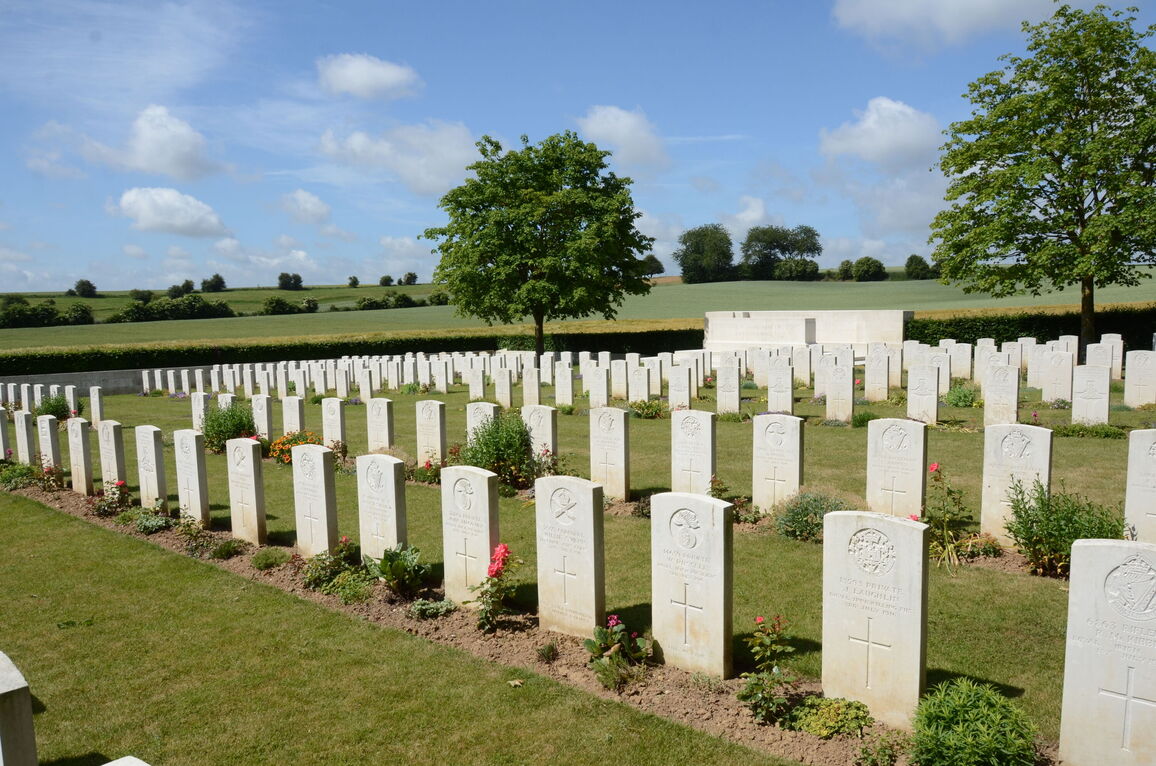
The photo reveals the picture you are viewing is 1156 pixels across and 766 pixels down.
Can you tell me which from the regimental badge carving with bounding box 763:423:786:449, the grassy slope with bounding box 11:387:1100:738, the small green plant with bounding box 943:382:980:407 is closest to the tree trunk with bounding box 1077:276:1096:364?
the small green plant with bounding box 943:382:980:407

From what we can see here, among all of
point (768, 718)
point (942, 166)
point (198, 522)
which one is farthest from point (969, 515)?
point (942, 166)

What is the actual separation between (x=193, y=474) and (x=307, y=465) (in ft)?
7.94

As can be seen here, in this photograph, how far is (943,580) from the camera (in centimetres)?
756

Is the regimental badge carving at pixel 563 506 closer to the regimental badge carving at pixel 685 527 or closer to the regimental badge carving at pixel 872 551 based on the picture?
the regimental badge carving at pixel 685 527

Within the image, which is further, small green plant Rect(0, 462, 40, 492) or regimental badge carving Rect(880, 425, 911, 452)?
small green plant Rect(0, 462, 40, 492)

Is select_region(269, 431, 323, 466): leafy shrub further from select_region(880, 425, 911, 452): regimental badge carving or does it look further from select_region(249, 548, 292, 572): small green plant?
select_region(880, 425, 911, 452): regimental badge carving

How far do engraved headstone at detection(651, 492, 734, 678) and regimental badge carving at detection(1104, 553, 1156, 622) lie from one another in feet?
7.38

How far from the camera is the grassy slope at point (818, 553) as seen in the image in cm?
592

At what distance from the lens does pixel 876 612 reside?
199 inches

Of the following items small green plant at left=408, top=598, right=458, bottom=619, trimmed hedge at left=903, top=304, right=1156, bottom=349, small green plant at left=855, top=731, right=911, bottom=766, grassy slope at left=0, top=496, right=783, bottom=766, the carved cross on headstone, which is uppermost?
trimmed hedge at left=903, top=304, right=1156, bottom=349

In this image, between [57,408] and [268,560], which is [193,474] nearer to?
[268,560]

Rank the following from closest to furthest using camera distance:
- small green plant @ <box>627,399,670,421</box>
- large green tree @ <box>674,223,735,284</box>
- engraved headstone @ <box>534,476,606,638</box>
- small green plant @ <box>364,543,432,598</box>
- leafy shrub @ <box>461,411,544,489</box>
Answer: engraved headstone @ <box>534,476,606,638</box>
small green plant @ <box>364,543,432,598</box>
leafy shrub @ <box>461,411,544,489</box>
small green plant @ <box>627,399,670,421</box>
large green tree @ <box>674,223,735,284</box>

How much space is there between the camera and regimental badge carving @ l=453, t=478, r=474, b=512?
7211 millimetres

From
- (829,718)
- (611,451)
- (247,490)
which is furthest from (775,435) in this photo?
(247,490)
